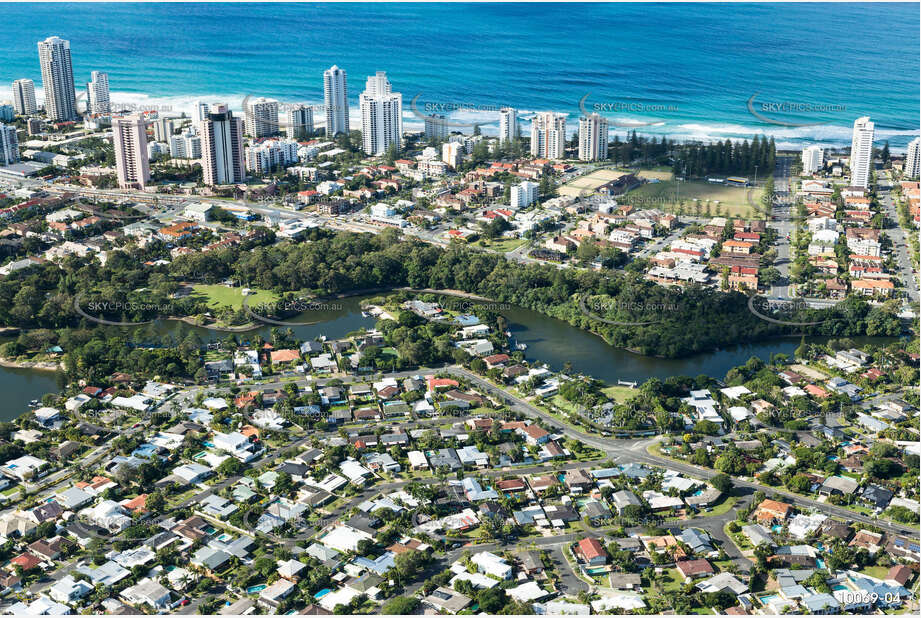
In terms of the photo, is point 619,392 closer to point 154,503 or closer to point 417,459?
point 417,459

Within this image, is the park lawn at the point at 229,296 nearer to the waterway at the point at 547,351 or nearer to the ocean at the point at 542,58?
the waterway at the point at 547,351

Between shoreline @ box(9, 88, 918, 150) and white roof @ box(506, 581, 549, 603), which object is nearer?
white roof @ box(506, 581, 549, 603)

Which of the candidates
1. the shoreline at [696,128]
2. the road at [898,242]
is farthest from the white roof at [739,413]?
the shoreline at [696,128]

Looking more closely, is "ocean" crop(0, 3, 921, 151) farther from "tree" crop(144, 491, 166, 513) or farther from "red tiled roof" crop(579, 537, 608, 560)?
"tree" crop(144, 491, 166, 513)

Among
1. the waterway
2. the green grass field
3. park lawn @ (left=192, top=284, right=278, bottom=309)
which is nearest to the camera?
the waterway

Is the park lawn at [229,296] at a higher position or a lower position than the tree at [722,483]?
higher

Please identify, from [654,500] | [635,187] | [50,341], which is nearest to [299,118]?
[635,187]

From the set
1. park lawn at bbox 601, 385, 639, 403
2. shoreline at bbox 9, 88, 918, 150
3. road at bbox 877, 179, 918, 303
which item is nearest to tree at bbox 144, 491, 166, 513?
park lawn at bbox 601, 385, 639, 403

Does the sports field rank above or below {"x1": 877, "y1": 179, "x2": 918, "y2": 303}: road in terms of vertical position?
above
